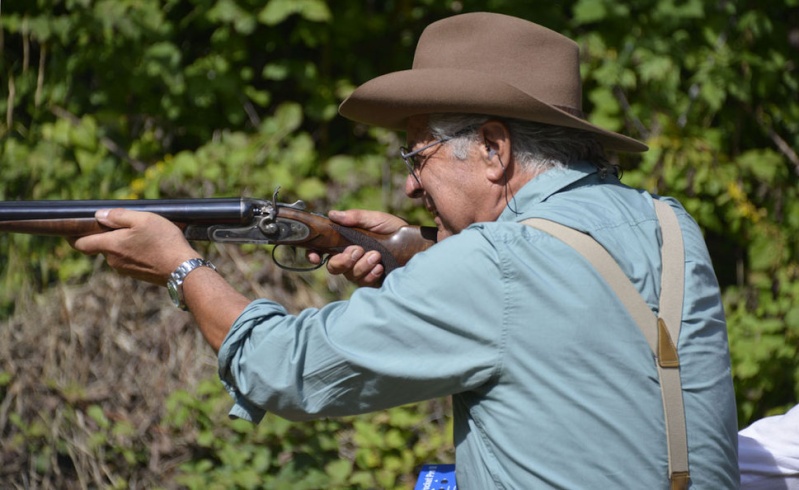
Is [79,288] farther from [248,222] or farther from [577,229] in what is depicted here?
[577,229]

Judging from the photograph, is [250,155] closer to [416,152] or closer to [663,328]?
Answer: [416,152]

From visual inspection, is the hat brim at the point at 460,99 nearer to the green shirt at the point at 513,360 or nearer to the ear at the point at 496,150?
the ear at the point at 496,150

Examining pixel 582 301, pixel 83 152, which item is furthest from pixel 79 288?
pixel 582 301

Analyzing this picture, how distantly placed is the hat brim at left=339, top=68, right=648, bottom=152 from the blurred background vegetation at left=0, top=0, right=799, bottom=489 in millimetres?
2472

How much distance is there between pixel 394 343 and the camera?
2.16m

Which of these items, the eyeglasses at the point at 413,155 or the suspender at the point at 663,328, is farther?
the eyeglasses at the point at 413,155

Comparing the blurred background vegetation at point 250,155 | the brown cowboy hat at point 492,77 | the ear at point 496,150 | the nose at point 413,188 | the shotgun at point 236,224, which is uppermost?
the brown cowboy hat at point 492,77

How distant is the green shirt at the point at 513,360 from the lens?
7.03ft

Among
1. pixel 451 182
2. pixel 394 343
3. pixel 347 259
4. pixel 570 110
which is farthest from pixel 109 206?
pixel 570 110

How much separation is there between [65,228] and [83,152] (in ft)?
11.4

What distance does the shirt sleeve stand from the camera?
214 cm

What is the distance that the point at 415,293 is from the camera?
2154mm

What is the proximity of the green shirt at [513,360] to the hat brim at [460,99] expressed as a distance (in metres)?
0.33

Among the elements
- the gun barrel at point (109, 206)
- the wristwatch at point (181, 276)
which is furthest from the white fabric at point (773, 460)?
the gun barrel at point (109, 206)
